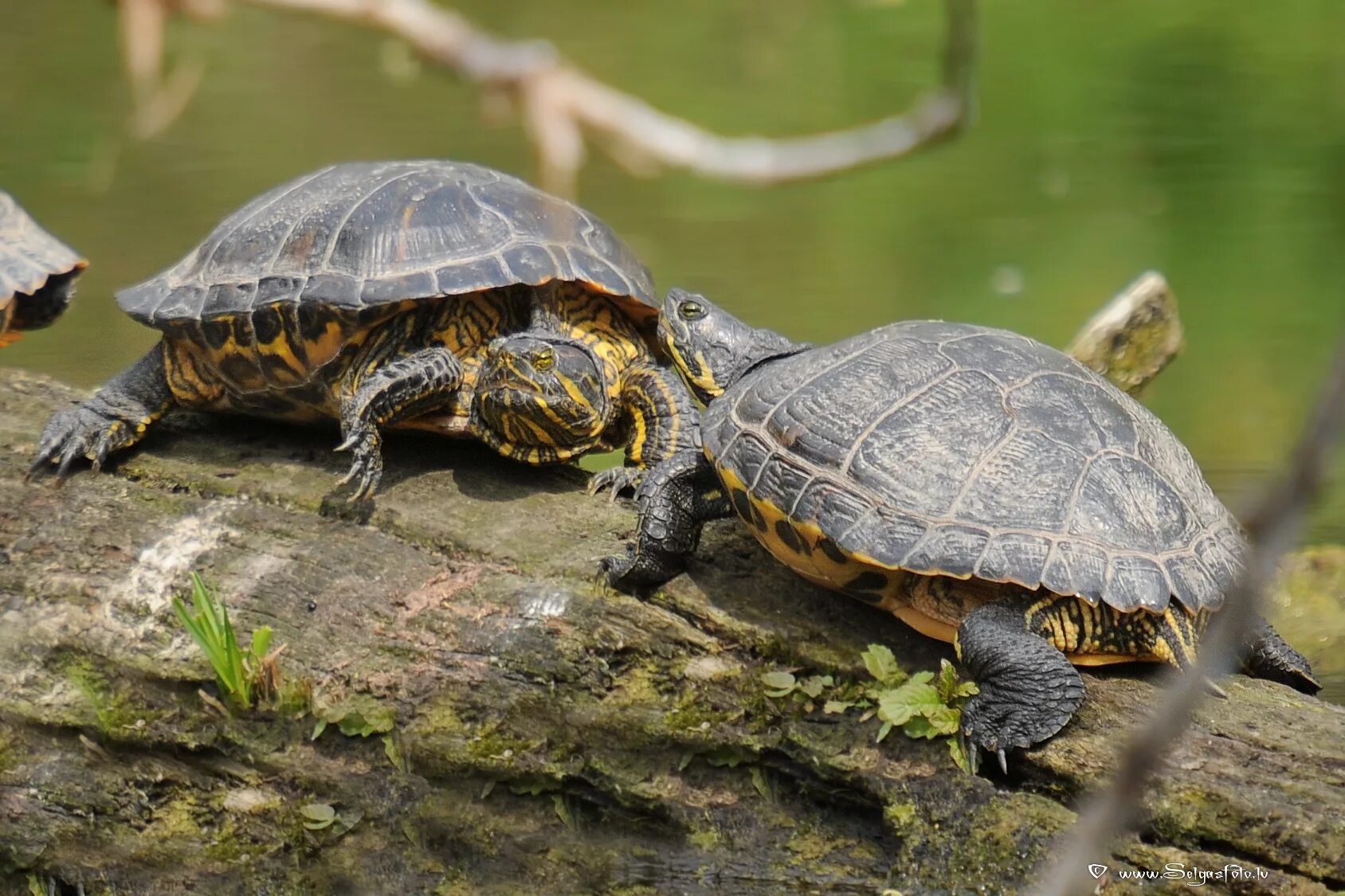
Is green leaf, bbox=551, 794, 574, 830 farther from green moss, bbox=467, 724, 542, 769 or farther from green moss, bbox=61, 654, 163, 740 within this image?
green moss, bbox=61, 654, 163, 740

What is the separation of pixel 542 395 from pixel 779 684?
3.67 ft

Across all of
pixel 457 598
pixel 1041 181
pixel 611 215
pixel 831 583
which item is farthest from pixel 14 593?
pixel 1041 181

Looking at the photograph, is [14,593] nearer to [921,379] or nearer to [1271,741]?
[921,379]

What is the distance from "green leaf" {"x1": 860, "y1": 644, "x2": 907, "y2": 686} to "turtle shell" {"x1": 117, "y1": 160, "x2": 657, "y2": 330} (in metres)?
1.59

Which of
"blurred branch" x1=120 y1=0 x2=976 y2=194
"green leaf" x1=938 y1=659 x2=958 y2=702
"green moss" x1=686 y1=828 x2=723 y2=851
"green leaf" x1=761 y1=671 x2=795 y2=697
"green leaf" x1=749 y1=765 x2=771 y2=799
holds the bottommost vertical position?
"green moss" x1=686 y1=828 x2=723 y2=851

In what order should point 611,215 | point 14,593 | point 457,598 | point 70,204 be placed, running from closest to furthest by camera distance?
point 457,598
point 14,593
point 611,215
point 70,204

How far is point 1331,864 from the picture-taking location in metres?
2.62

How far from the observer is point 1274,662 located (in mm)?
3332

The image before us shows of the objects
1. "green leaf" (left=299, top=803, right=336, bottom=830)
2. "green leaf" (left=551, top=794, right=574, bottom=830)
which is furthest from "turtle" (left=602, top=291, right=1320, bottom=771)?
"green leaf" (left=299, top=803, right=336, bottom=830)

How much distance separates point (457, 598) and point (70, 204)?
9152 millimetres

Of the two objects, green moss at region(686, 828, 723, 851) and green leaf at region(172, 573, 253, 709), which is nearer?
green moss at region(686, 828, 723, 851)

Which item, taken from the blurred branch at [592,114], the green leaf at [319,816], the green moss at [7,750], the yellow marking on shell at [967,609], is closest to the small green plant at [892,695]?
the yellow marking on shell at [967,609]

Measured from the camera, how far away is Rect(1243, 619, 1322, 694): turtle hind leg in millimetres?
3312

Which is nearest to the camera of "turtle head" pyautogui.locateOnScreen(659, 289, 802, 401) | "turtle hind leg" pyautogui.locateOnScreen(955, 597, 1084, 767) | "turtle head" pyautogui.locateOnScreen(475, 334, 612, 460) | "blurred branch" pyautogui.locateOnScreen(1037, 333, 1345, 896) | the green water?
"blurred branch" pyautogui.locateOnScreen(1037, 333, 1345, 896)
